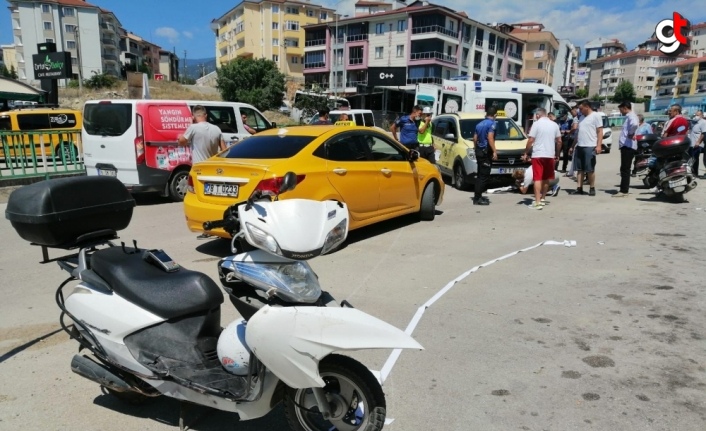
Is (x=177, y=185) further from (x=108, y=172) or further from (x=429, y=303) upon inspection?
(x=429, y=303)

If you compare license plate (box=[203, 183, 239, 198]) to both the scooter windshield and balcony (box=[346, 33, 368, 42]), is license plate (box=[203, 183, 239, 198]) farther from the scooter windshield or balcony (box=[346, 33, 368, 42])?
balcony (box=[346, 33, 368, 42])

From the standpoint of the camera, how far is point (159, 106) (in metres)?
9.57

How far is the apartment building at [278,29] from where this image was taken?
3300 inches

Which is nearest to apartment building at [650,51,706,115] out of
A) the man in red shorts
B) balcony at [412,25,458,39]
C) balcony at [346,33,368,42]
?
balcony at [412,25,458,39]

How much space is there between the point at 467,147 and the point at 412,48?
5670 cm

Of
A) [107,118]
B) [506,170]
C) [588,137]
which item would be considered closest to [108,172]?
[107,118]

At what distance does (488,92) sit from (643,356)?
15.6 metres

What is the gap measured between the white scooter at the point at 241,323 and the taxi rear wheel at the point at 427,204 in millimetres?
5658

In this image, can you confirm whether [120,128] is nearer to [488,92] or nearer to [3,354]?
[3,354]

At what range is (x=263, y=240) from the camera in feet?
7.97

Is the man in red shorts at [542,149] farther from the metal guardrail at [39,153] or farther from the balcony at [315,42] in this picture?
the balcony at [315,42]

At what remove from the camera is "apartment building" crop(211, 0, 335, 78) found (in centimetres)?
8381

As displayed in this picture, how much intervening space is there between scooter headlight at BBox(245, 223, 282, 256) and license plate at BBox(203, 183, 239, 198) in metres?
3.47

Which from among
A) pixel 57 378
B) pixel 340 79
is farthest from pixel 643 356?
pixel 340 79
